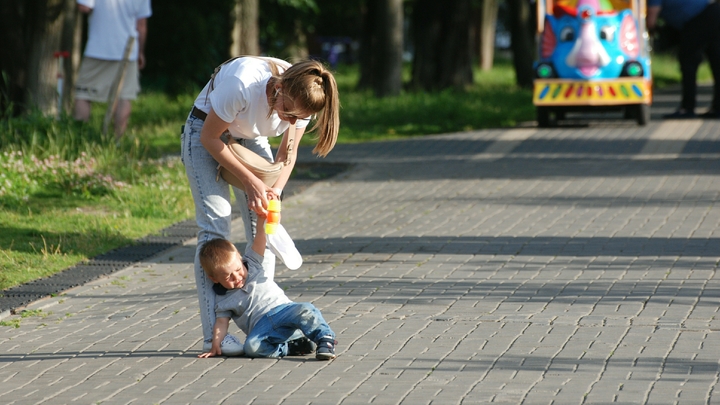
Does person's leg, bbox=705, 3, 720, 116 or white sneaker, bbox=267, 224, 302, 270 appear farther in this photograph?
person's leg, bbox=705, 3, 720, 116

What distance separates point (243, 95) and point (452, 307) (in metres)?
1.95

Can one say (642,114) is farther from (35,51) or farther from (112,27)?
(35,51)

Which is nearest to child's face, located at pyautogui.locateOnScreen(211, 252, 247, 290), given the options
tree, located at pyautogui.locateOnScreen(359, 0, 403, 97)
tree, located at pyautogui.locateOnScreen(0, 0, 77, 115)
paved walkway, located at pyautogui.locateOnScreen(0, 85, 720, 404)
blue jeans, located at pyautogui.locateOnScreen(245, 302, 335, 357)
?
blue jeans, located at pyautogui.locateOnScreen(245, 302, 335, 357)

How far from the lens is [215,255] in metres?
5.07

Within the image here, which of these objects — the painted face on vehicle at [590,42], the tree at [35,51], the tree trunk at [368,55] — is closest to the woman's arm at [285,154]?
the tree at [35,51]

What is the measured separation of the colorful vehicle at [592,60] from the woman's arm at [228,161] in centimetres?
1010

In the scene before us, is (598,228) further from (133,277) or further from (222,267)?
(222,267)

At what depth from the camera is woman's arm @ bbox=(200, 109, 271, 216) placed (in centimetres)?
495

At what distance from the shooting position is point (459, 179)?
11164mm

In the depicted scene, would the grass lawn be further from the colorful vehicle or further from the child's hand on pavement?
the colorful vehicle

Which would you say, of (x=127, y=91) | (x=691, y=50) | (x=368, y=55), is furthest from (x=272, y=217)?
(x=368, y=55)

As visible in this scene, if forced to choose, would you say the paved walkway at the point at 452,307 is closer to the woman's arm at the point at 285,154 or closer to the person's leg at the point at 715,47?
the woman's arm at the point at 285,154

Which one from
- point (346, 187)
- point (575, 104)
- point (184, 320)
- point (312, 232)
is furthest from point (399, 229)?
point (575, 104)

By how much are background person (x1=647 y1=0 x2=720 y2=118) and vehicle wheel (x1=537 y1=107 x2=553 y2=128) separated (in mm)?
2090
